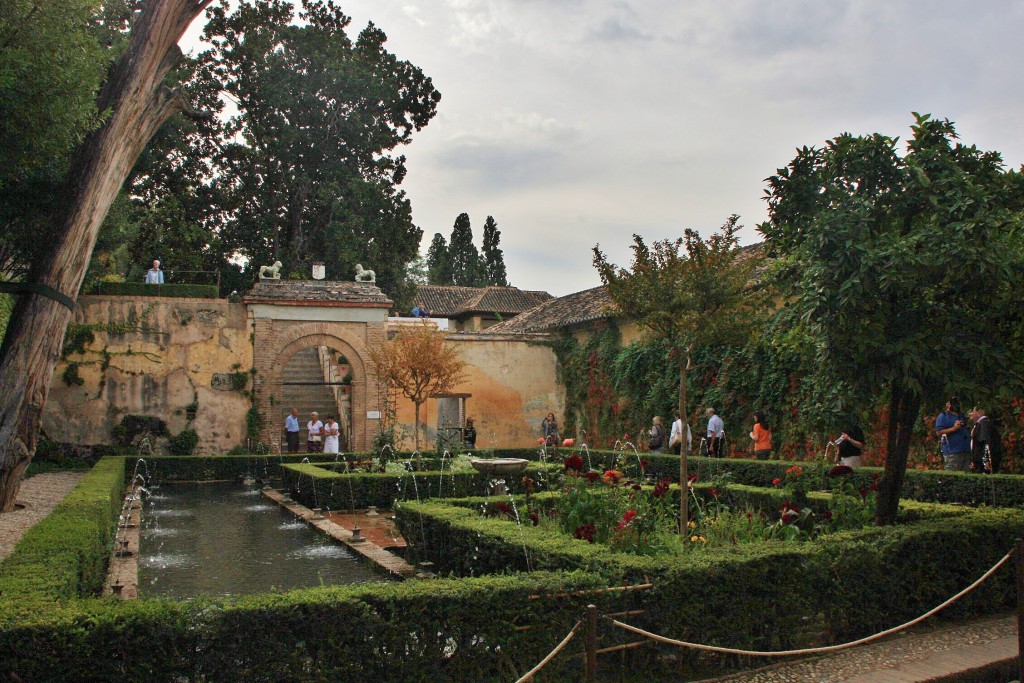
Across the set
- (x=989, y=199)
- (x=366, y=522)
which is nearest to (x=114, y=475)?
(x=366, y=522)

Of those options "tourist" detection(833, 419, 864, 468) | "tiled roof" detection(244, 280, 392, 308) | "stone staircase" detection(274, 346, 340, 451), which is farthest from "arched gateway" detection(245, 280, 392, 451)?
"tourist" detection(833, 419, 864, 468)

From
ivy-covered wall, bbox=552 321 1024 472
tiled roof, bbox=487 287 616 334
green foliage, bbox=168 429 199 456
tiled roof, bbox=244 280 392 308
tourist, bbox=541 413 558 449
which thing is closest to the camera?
ivy-covered wall, bbox=552 321 1024 472

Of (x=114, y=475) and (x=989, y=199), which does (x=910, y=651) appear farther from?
(x=114, y=475)

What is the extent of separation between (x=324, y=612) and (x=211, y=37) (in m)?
28.8

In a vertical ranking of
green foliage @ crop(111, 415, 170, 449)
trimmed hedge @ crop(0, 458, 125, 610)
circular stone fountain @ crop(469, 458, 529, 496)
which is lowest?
trimmed hedge @ crop(0, 458, 125, 610)

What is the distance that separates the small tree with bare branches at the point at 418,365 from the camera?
17.9 metres

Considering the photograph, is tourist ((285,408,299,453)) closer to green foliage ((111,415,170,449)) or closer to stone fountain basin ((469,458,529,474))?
green foliage ((111,415,170,449))

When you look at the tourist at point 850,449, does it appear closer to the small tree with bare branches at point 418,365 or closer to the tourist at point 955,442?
the tourist at point 955,442

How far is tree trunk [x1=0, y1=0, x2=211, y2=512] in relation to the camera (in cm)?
888

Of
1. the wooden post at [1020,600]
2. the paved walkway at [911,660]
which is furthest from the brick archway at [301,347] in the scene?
the wooden post at [1020,600]

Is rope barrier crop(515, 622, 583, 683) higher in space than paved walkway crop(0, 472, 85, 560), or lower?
lower

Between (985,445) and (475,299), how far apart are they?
2872 cm

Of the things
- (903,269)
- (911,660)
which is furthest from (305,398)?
(911,660)

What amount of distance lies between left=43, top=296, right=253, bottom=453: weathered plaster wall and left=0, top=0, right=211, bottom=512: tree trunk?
997 cm
